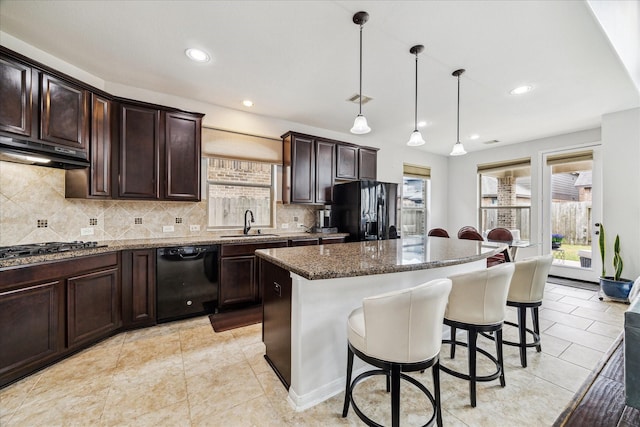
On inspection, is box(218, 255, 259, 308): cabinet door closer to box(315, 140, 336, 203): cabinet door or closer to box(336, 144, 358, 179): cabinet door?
box(315, 140, 336, 203): cabinet door

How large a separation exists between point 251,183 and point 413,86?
101 inches

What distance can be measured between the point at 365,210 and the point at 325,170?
0.96 metres

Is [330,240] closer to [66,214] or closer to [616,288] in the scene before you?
[66,214]

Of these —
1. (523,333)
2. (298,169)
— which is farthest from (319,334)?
(298,169)

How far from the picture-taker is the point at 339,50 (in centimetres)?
239

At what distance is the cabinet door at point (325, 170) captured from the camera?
427 centimetres

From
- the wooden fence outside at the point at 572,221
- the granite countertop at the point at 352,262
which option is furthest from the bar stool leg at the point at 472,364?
the wooden fence outside at the point at 572,221

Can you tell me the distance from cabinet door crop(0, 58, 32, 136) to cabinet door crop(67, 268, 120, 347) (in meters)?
1.29

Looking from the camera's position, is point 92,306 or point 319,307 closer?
point 319,307

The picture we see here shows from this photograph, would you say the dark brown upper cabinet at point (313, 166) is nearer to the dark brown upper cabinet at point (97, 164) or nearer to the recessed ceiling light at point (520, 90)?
the dark brown upper cabinet at point (97, 164)

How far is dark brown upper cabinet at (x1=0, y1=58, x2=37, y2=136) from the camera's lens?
1983mm

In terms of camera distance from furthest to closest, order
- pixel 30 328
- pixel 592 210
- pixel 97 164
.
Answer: pixel 592 210 → pixel 97 164 → pixel 30 328

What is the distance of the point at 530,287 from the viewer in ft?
6.77

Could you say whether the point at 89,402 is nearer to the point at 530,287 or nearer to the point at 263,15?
the point at 263,15
